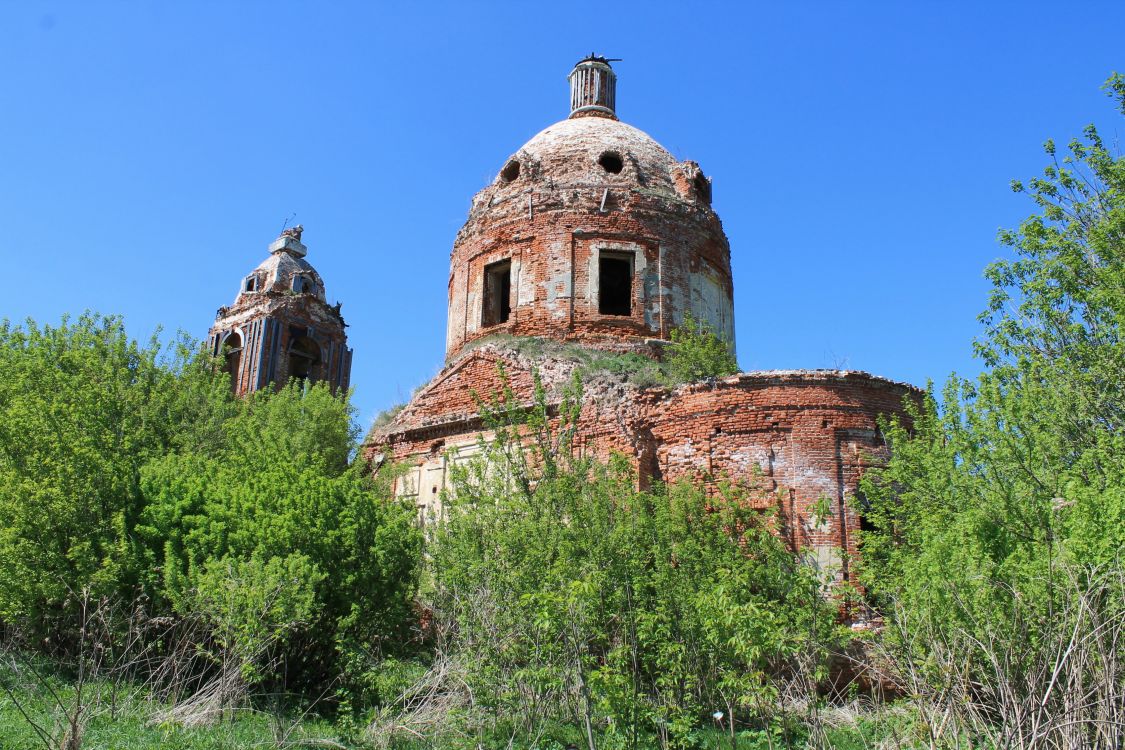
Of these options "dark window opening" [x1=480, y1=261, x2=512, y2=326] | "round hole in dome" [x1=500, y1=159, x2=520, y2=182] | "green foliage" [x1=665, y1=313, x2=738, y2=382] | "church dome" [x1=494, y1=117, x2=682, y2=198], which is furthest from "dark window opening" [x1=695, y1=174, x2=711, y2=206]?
"dark window opening" [x1=480, y1=261, x2=512, y2=326]

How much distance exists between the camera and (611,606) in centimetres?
745

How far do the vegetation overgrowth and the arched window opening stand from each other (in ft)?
40.8

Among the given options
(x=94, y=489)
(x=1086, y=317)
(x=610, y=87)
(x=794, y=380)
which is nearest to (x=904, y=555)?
(x=794, y=380)

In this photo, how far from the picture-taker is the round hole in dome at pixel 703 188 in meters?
17.3

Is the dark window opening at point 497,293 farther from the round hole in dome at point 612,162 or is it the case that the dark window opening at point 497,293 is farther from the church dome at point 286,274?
the church dome at point 286,274

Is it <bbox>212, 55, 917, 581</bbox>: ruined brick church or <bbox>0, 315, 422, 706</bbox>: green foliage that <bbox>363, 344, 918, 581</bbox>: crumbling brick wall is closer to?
<bbox>212, 55, 917, 581</bbox>: ruined brick church

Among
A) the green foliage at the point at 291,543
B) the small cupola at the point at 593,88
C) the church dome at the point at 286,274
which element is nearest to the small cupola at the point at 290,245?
the church dome at the point at 286,274

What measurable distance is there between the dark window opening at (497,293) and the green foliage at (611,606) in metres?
6.43

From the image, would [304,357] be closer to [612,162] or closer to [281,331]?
[281,331]

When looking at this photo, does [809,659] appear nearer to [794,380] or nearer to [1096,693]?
[1096,693]

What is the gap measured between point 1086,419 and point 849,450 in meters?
2.55

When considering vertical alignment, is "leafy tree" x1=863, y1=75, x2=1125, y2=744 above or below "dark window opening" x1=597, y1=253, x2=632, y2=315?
below

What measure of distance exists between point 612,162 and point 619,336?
386cm

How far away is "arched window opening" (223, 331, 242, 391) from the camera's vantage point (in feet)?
82.3
